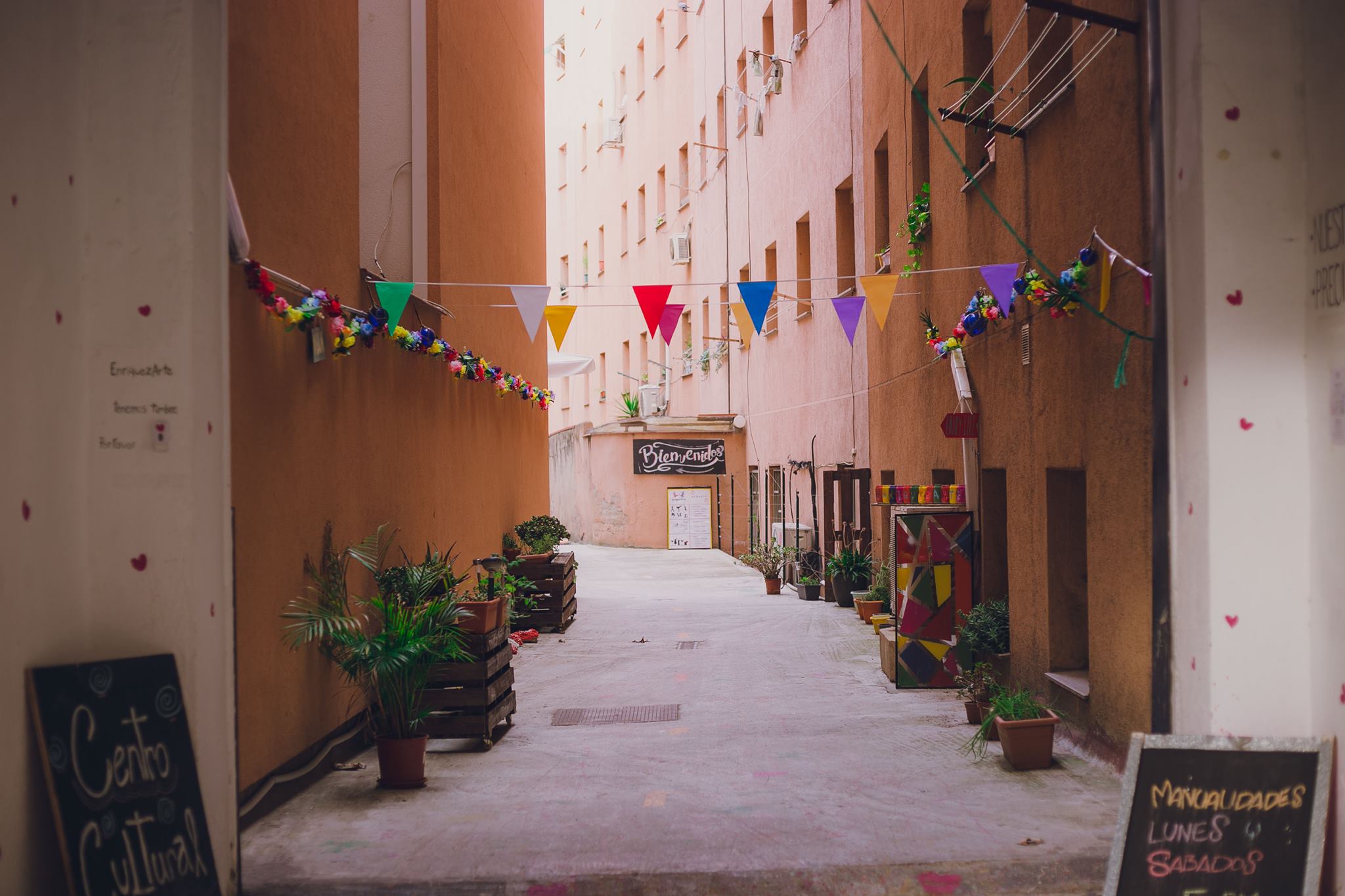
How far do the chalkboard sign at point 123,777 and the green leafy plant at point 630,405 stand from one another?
27539 mm

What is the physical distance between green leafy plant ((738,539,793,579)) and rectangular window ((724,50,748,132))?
842 cm

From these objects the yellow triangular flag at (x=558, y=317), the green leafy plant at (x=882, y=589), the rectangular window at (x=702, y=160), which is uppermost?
the rectangular window at (x=702, y=160)

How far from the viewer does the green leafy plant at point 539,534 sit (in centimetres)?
1437

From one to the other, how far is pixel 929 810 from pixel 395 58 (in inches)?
292

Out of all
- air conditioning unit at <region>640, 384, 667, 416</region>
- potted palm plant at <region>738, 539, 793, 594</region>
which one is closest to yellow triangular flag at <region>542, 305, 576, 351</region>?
potted palm plant at <region>738, 539, 793, 594</region>

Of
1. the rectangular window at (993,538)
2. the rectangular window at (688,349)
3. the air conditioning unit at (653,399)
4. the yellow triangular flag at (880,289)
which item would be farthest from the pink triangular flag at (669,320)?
the air conditioning unit at (653,399)

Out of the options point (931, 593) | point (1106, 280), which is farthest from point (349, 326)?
point (931, 593)

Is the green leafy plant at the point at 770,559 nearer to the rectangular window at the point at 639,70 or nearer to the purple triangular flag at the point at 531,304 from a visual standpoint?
the purple triangular flag at the point at 531,304

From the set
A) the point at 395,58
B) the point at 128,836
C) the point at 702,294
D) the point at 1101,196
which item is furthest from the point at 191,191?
the point at 702,294

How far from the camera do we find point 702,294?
91.2ft

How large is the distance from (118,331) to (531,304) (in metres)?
4.72

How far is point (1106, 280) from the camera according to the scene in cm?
663

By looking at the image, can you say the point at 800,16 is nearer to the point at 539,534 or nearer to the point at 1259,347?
the point at 539,534

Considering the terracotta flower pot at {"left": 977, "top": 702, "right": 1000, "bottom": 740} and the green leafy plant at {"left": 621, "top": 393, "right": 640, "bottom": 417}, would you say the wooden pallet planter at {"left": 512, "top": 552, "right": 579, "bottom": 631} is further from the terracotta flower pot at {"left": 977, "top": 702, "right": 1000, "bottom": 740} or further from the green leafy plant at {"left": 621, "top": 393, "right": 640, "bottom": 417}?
the green leafy plant at {"left": 621, "top": 393, "right": 640, "bottom": 417}
